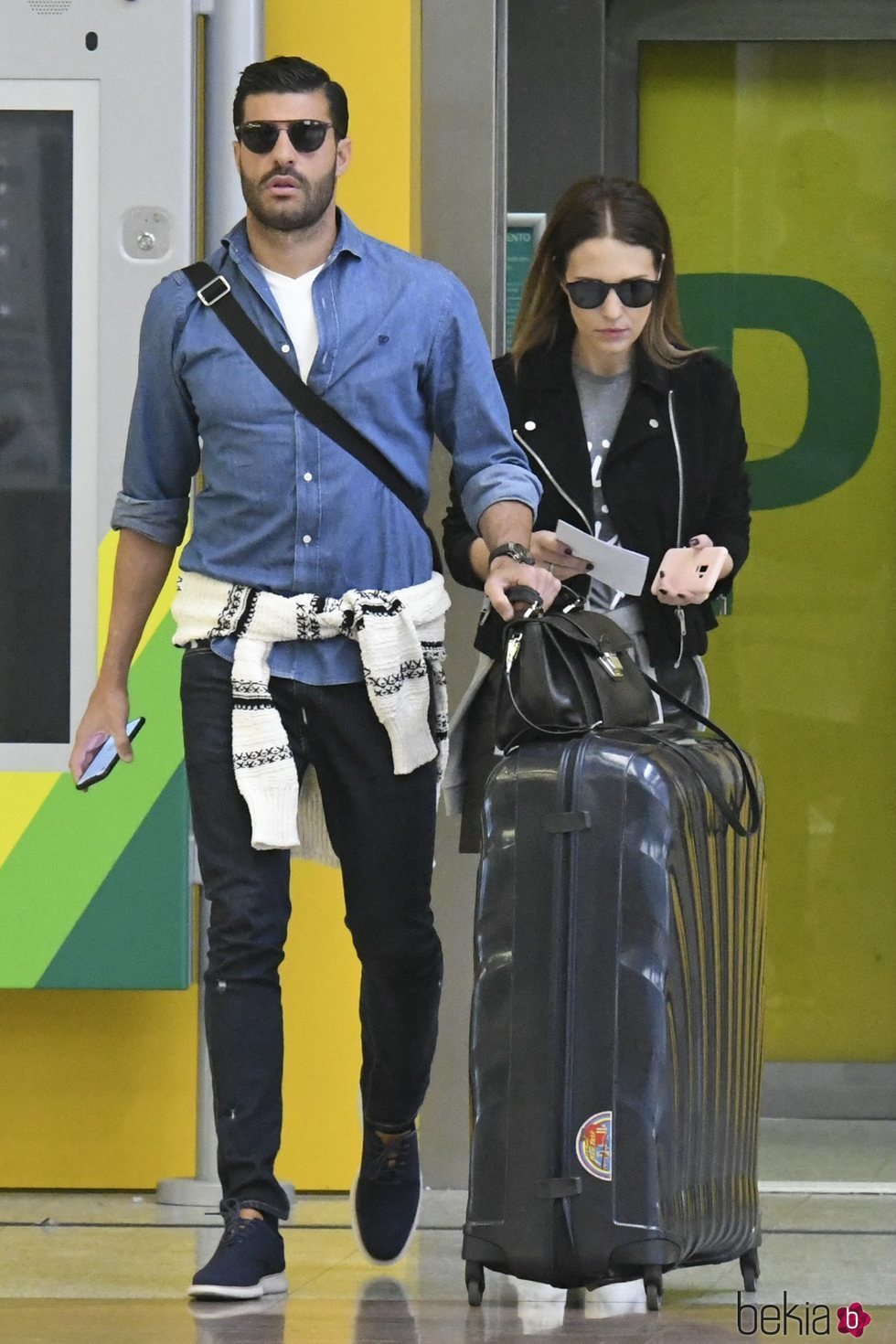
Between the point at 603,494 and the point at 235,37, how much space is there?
4.12 feet

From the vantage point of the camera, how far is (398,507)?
3.64 metres

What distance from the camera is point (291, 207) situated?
3570 mm

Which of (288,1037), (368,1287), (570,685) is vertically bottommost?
(368,1287)

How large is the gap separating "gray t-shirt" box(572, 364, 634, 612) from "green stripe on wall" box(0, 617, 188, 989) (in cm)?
95

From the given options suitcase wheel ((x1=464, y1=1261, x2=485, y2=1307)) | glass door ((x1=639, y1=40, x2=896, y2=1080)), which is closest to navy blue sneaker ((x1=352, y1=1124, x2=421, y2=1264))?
suitcase wheel ((x1=464, y1=1261, x2=485, y2=1307))

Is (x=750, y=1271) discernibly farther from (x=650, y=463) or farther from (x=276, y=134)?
(x=276, y=134)

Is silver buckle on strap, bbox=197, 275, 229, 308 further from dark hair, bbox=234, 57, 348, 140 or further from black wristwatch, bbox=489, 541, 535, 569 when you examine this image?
black wristwatch, bbox=489, 541, 535, 569

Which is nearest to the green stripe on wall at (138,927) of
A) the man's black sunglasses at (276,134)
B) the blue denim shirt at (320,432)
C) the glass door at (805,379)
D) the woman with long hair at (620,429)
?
the woman with long hair at (620,429)

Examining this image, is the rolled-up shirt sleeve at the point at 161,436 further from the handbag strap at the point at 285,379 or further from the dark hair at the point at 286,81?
the dark hair at the point at 286,81

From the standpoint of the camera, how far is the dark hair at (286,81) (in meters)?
3.59

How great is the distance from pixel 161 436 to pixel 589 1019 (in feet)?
4.11

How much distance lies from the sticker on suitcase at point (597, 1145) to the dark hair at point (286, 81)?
1635 mm

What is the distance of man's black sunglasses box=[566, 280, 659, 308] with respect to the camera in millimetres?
3771

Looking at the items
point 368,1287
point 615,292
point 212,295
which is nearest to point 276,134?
point 212,295
